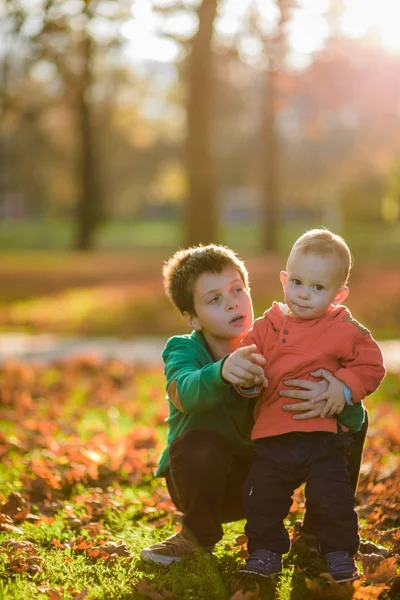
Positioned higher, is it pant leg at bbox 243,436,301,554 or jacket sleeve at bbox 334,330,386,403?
jacket sleeve at bbox 334,330,386,403

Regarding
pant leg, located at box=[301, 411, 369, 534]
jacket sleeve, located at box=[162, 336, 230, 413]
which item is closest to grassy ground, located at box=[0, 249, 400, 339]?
pant leg, located at box=[301, 411, 369, 534]

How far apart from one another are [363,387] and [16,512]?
209 cm

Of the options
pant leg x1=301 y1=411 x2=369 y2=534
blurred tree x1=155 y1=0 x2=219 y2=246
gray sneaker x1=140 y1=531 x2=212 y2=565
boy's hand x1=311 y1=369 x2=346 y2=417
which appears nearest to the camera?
boy's hand x1=311 y1=369 x2=346 y2=417

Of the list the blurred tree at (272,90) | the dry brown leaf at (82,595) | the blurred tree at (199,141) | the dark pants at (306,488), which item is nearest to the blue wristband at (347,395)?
the dark pants at (306,488)

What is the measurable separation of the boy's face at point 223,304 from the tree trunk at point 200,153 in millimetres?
14051

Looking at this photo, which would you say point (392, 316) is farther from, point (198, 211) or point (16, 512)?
point (16, 512)

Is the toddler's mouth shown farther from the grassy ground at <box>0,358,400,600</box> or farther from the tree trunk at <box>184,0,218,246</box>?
the tree trunk at <box>184,0,218,246</box>

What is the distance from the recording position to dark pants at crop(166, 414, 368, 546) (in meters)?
3.54

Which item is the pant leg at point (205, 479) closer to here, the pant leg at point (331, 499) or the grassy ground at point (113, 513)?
the grassy ground at point (113, 513)

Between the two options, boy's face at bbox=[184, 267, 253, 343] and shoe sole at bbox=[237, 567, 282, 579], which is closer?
shoe sole at bbox=[237, 567, 282, 579]

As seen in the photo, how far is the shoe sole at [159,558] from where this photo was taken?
12.3ft

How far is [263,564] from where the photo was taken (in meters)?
3.40

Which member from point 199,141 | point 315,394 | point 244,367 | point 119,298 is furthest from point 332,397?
point 199,141

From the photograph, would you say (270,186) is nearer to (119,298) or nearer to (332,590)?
(119,298)
